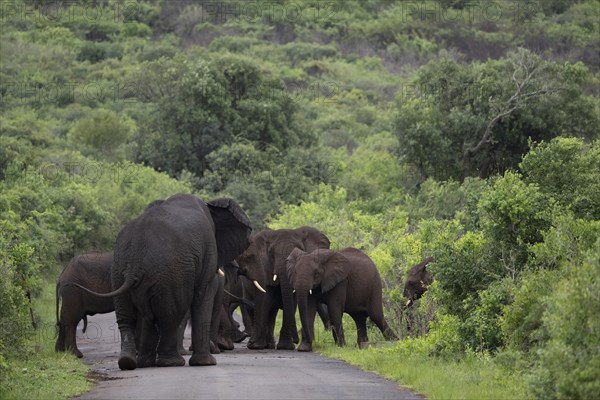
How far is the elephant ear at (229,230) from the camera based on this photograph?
20.5 m

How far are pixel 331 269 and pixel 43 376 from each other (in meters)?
8.99

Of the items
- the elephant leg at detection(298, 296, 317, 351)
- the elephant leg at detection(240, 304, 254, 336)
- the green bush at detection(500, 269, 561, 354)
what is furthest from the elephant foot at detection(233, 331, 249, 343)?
the green bush at detection(500, 269, 561, 354)

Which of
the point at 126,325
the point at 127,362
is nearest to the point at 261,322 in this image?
Answer: the point at 126,325

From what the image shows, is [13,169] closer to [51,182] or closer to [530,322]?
[51,182]

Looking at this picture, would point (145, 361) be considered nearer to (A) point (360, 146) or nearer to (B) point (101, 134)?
(A) point (360, 146)

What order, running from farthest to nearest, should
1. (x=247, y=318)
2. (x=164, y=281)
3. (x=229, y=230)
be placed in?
1. (x=247, y=318)
2. (x=229, y=230)
3. (x=164, y=281)

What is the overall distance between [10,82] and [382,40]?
129 feet

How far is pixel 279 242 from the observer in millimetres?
25750

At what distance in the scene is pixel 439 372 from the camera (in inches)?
615

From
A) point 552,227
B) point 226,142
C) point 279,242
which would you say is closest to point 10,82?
point 226,142

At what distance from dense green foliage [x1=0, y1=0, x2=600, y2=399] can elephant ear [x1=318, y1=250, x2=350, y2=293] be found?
1402mm

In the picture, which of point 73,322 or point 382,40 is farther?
point 382,40

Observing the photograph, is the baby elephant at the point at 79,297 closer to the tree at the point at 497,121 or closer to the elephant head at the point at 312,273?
the elephant head at the point at 312,273

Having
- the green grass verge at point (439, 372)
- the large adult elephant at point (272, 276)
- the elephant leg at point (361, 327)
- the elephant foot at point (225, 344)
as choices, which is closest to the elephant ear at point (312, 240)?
the large adult elephant at point (272, 276)
